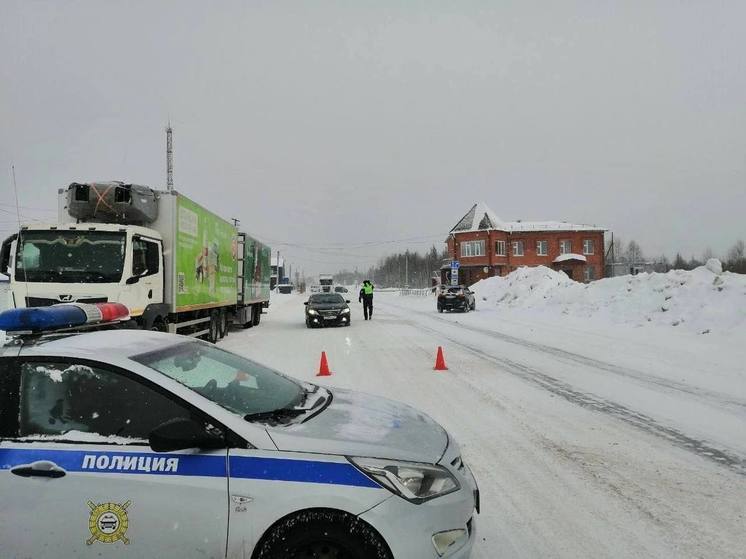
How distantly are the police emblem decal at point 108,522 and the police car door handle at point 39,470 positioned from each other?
10.3 inches

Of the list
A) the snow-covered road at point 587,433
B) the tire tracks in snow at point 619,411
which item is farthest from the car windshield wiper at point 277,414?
the tire tracks in snow at point 619,411

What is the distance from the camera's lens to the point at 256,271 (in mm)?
22250

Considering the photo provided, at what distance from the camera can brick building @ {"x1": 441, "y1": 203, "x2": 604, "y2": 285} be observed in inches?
2389

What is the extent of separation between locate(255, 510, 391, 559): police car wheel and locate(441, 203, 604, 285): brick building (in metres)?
59.0

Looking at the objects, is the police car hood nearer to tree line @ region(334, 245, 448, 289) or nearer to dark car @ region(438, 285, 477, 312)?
dark car @ region(438, 285, 477, 312)

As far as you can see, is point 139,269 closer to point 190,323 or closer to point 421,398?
point 190,323

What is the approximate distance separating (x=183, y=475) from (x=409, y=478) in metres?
→ 1.15

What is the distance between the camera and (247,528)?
253 cm

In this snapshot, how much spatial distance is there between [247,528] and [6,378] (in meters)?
1.63

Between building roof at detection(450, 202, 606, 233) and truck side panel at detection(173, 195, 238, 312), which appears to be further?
building roof at detection(450, 202, 606, 233)

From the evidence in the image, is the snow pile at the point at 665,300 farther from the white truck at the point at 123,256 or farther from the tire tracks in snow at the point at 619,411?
the white truck at the point at 123,256

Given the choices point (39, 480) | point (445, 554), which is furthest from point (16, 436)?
point (445, 554)

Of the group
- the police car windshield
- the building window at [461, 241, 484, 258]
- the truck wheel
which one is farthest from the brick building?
the police car windshield

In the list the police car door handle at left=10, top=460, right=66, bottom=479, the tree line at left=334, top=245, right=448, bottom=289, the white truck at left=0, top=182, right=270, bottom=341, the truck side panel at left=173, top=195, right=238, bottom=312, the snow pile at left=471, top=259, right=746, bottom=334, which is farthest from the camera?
the tree line at left=334, top=245, right=448, bottom=289
